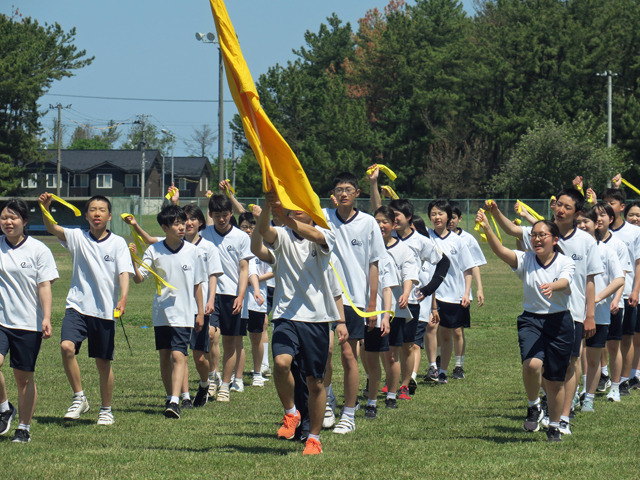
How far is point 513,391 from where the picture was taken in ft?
29.8

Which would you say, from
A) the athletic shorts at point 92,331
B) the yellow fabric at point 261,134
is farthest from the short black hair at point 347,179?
the athletic shorts at point 92,331

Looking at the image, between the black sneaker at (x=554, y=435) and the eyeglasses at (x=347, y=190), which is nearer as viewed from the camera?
the black sneaker at (x=554, y=435)

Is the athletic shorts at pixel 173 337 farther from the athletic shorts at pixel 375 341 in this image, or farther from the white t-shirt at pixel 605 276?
the white t-shirt at pixel 605 276

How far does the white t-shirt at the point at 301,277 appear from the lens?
19.6 feet

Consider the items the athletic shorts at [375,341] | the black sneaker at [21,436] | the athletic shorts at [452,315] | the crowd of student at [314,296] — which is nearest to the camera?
the crowd of student at [314,296]

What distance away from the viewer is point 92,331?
7074 millimetres

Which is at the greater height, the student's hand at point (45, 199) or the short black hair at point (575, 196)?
the short black hair at point (575, 196)

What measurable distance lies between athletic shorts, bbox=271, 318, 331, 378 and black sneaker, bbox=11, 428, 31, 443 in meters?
2.27

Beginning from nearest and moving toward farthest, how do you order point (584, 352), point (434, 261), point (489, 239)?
point (489, 239), point (584, 352), point (434, 261)

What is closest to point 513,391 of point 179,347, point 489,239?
point 489,239

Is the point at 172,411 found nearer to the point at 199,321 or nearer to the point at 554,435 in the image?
the point at 199,321

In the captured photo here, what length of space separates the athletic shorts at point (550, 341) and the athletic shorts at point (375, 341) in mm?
1416

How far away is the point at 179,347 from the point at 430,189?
48.2m

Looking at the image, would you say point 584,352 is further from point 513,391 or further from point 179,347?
point 179,347
